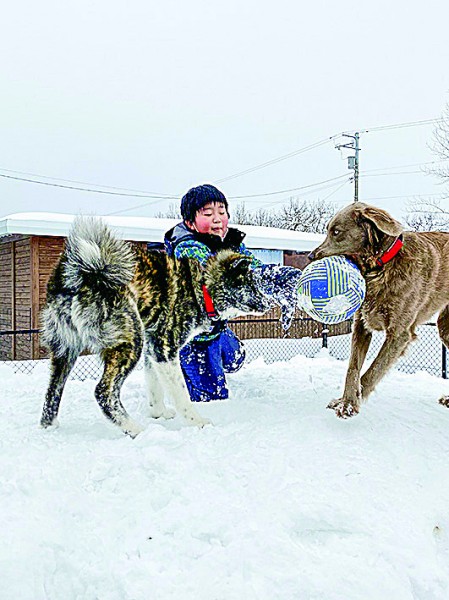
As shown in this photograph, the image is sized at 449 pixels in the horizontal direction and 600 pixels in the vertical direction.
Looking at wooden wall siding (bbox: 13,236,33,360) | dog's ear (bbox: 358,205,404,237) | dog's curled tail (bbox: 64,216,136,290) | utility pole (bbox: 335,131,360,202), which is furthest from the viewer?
utility pole (bbox: 335,131,360,202)

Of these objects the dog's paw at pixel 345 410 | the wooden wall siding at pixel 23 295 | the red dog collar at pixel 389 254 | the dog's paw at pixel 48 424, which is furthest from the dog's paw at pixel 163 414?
the wooden wall siding at pixel 23 295

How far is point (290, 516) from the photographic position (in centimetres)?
241

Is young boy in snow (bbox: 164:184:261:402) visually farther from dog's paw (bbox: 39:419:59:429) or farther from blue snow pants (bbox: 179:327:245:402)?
dog's paw (bbox: 39:419:59:429)

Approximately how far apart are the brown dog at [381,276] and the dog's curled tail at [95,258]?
1.44 meters

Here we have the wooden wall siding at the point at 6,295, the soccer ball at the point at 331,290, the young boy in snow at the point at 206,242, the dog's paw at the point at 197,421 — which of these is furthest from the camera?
the wooden wall siding at the point at 6,295

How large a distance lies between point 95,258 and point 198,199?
147 cm

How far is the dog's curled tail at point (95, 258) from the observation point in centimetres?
333

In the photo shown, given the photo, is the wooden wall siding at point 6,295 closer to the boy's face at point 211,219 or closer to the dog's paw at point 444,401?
the boy's face at point 211,219

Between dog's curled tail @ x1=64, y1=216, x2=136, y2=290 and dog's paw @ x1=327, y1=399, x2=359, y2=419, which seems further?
dog's paw @ x1=327, y1=399, x2=359, y2=419

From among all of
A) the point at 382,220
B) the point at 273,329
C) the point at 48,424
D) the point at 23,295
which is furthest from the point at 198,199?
the point at 273,329

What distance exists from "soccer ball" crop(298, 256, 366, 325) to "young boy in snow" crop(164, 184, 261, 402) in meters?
1.06

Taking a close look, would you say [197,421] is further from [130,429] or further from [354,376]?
[354,376]

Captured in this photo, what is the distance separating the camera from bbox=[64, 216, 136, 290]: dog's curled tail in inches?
131

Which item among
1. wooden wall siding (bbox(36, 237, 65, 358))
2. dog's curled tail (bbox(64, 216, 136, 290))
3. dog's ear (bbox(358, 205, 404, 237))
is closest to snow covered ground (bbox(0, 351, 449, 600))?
dog's curled tail (bbox(64, 216, 136, 290))
